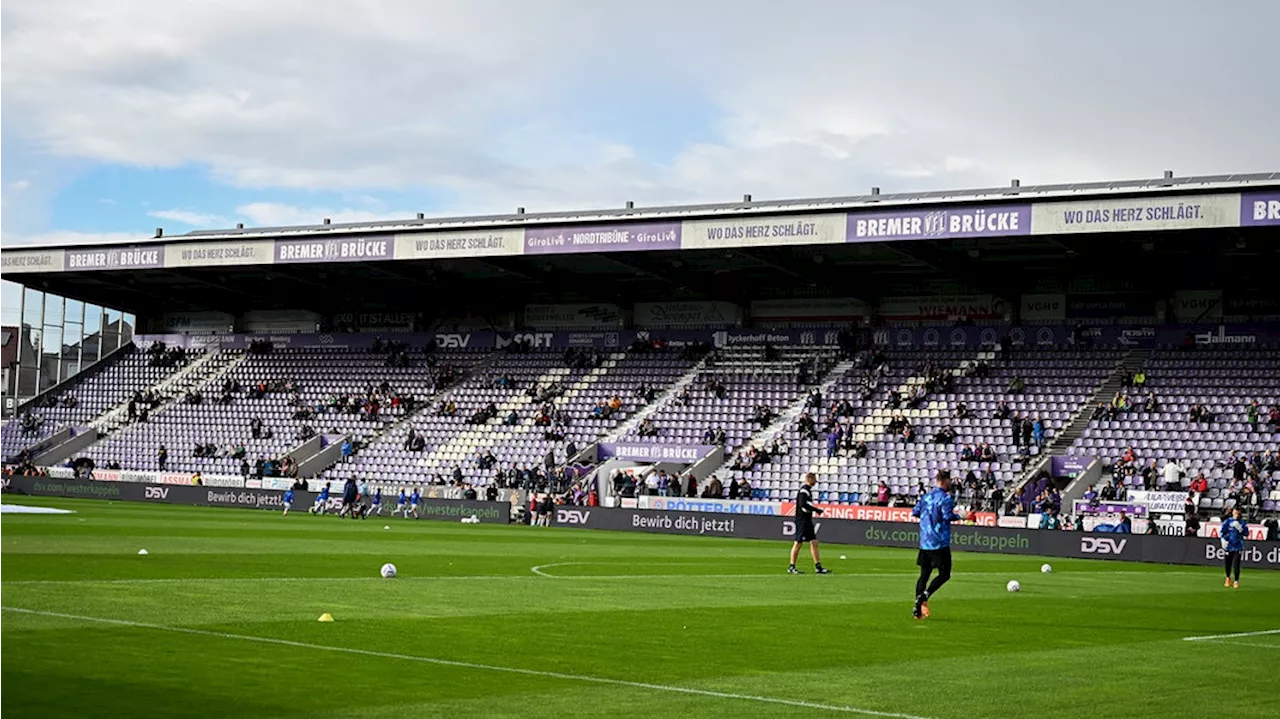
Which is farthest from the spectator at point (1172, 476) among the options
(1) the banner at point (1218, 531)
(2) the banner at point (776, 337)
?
(2) the banner at point (776, 337)

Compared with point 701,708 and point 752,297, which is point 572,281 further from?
point 701,708

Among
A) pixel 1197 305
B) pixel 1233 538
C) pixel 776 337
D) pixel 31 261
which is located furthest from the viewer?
pixel 31 261

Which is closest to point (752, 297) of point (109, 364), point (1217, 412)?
point (1217, 412)

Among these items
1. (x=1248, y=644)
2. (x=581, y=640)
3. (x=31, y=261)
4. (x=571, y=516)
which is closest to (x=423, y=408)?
(x=571, y=516)

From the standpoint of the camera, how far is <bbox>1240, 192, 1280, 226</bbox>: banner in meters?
48.6

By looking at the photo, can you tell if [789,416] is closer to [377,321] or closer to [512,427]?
[512,427]

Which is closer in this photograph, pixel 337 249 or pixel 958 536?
pixel 958 536

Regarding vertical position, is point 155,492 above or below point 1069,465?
below

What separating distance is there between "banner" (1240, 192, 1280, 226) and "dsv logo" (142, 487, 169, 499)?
1616 inches

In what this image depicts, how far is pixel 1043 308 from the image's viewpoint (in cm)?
6253

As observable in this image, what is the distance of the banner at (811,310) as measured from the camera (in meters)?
66.9

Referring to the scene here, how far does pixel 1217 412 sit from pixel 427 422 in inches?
1293

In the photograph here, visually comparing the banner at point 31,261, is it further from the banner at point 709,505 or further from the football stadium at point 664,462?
the banner at point 709,505

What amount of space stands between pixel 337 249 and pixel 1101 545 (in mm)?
35925
